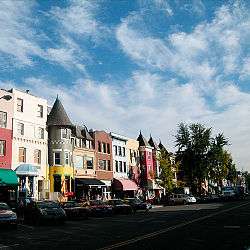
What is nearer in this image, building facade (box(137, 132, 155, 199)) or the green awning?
the green awning

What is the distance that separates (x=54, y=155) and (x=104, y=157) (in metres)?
12.5

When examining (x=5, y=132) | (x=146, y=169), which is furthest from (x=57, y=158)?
(x=146, y=169)

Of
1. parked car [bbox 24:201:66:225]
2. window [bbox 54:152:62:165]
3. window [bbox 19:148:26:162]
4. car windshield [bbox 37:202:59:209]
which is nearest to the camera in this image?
parked car [bbox 24:201:66:225]

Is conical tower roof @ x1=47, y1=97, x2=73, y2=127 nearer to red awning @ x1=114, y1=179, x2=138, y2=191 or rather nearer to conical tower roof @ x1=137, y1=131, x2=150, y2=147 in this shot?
red awning @ x1=114, y1=179, x2=138, y2=191

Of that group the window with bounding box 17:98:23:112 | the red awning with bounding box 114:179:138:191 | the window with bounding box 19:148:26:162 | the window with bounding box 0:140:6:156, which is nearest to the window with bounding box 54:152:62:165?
the window with bounding box 19:148:26:162

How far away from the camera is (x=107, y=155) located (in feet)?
201

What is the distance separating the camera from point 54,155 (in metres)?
49.3

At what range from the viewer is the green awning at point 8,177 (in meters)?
39.5

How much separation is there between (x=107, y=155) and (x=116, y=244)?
4776 cm

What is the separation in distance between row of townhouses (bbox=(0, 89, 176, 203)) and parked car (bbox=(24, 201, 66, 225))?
36.1ft

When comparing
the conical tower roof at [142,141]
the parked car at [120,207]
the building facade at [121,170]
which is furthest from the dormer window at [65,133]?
the conical tower roof at [142,141]

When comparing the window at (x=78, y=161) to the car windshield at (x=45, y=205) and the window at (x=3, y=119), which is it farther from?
the car windshield at (x=45, y=205)

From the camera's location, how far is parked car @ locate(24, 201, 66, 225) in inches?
976

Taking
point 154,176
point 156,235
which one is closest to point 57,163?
point 154,176
